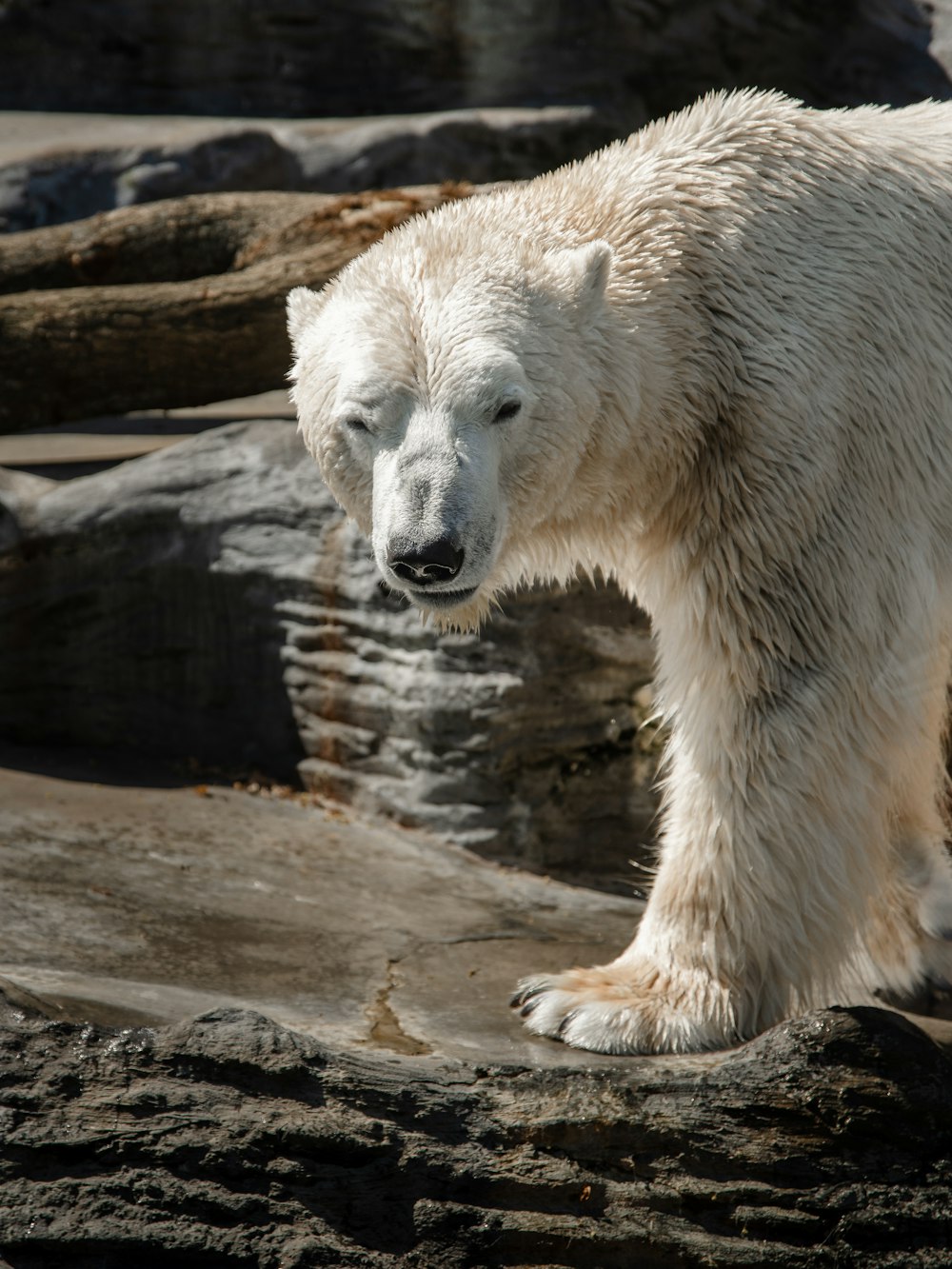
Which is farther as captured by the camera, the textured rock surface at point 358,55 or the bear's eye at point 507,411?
the textured rock surface at point 358,55

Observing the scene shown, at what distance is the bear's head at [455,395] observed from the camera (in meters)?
2.63

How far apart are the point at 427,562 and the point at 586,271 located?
2.15ft

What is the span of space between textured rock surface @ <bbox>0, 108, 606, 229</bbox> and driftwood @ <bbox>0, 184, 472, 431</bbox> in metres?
2.43

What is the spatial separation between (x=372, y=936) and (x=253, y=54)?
6998 mm

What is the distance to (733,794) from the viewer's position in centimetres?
294

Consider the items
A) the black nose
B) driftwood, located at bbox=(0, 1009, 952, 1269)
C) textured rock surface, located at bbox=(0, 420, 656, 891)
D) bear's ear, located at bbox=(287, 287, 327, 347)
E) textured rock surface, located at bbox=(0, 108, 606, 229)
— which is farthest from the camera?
textured rock surface, located at bbox=(0, 108, 606, 229)

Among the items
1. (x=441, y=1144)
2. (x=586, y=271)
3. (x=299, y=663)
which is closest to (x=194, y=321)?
(x=299, y=663)

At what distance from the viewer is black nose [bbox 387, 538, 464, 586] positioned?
2.57 m

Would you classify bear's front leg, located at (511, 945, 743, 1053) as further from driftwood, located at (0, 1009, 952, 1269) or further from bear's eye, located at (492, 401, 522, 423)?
bear's eye, located at (492, 401, 522, 423)

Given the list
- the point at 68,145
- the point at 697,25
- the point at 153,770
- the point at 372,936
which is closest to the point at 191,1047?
the point at 372,936

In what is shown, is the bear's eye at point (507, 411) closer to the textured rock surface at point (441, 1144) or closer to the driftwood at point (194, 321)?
the textured rock surface at point (441, 1144)

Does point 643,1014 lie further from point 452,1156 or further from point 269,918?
point 269,918

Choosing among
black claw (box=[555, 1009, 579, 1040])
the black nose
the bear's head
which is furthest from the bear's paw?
the black nose

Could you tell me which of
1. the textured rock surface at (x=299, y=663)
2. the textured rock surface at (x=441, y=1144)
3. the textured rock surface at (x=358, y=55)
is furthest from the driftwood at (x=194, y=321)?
the textured rock surface at (x=358, y=55)
